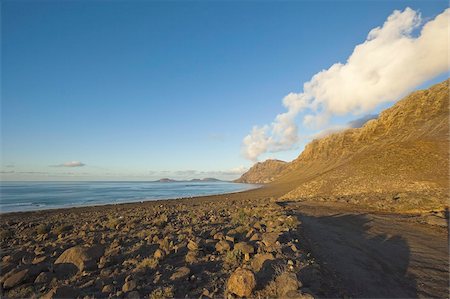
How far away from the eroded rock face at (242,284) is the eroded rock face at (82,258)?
465 centimetres

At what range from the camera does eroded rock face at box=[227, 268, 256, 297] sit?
19.7 ft

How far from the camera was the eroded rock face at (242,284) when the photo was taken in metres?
6.01

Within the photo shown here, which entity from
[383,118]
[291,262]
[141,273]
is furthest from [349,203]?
[383,118]

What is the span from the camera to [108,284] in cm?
680

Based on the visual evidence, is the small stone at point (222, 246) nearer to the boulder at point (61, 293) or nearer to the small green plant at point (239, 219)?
the boulder at point (61, 293)

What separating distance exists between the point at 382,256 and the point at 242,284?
7.34 m

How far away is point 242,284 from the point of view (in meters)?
6.08

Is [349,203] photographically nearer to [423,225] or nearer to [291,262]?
[423,225]

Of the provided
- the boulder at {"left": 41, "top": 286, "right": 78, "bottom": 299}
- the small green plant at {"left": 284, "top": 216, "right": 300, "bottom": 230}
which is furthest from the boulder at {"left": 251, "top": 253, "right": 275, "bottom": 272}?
the small green plant at {"left": 284, "top": 216, "right": 300, "bottom": 230}

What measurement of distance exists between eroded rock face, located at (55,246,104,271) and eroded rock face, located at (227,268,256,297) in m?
4.65

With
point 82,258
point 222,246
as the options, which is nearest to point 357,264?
point 222,246

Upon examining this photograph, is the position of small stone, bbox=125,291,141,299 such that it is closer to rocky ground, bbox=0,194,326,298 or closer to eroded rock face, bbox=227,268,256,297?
rocky ground, bbox=0,194,326,298

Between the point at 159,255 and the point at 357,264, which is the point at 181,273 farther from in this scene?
the point at 357,264

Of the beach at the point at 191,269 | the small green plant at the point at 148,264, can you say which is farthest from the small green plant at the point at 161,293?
the small green plant at the point at 148,264
